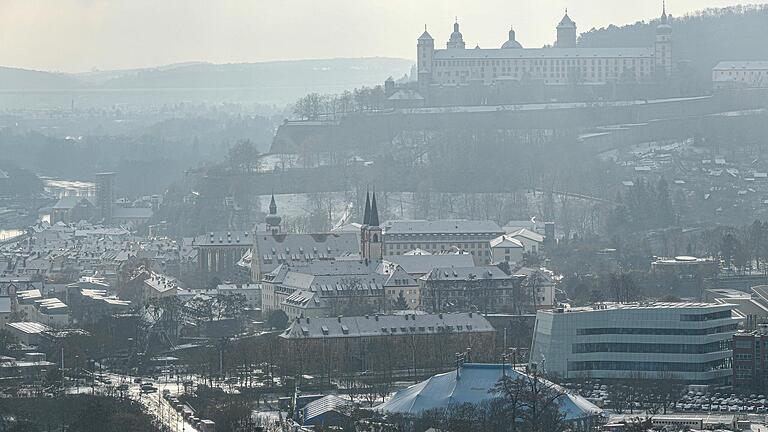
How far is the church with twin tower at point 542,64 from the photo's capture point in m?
131

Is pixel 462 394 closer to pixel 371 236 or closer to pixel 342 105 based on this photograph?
pixel 371 236

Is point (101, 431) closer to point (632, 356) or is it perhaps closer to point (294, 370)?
point (294, 370)

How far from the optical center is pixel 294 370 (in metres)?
66.4

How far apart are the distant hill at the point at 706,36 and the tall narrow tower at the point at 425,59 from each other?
46.8ft

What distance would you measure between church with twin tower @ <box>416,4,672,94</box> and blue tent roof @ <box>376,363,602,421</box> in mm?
72429

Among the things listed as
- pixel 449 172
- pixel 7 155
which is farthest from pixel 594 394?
pixel 7 155

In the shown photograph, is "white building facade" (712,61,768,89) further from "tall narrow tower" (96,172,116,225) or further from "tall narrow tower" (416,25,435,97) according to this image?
"tall narrow tower" (96,172,116,225)

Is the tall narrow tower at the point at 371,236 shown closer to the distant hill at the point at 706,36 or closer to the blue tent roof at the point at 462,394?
the blue tent roof at the point at 462,394

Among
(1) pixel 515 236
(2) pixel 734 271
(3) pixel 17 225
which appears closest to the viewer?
(2) pixel 734 271

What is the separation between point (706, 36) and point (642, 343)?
84614 millimetres

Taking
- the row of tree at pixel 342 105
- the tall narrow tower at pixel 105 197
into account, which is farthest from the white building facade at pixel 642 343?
the row of tree at pixel 342 105

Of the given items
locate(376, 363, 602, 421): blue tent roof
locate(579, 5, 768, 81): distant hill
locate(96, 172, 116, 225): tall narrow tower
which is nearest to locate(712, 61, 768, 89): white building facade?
locate(579, 5, 768, 81): distant hill

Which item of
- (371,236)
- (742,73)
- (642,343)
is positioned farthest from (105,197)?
(642,343)

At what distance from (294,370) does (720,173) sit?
51.8m
